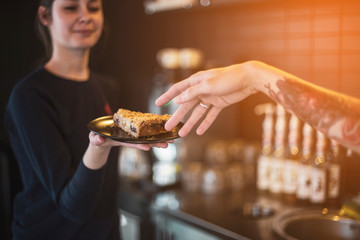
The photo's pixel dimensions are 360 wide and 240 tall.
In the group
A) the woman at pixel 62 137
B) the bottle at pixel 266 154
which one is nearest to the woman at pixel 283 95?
the woman at pixel 62 137

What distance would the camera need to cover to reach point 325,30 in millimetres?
1840

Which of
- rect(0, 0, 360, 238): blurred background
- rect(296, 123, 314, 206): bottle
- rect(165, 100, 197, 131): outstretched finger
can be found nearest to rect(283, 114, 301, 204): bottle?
rect(296, 123, 314, 206): bottle

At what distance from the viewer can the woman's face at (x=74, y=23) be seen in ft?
3.85

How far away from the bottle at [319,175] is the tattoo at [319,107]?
2.54 feet

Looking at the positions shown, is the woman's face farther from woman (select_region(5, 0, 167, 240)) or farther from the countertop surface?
the countertop surface

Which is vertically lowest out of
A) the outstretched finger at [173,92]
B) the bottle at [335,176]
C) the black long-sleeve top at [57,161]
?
the bottle at [335,176]

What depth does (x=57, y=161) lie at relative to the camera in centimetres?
111

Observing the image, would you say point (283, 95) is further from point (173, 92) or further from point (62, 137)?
point (62, 137)

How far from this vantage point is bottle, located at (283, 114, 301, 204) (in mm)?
1744

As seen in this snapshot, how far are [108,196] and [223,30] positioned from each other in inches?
54.2

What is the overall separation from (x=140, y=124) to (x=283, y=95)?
1.23ft

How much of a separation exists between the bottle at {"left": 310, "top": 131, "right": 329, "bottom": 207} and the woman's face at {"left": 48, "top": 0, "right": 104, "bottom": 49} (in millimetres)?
1049

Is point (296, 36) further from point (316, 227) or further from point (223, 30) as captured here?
point (316, 227)

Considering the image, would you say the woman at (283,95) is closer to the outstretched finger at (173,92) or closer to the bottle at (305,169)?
the outstretched finger at (173,92)
